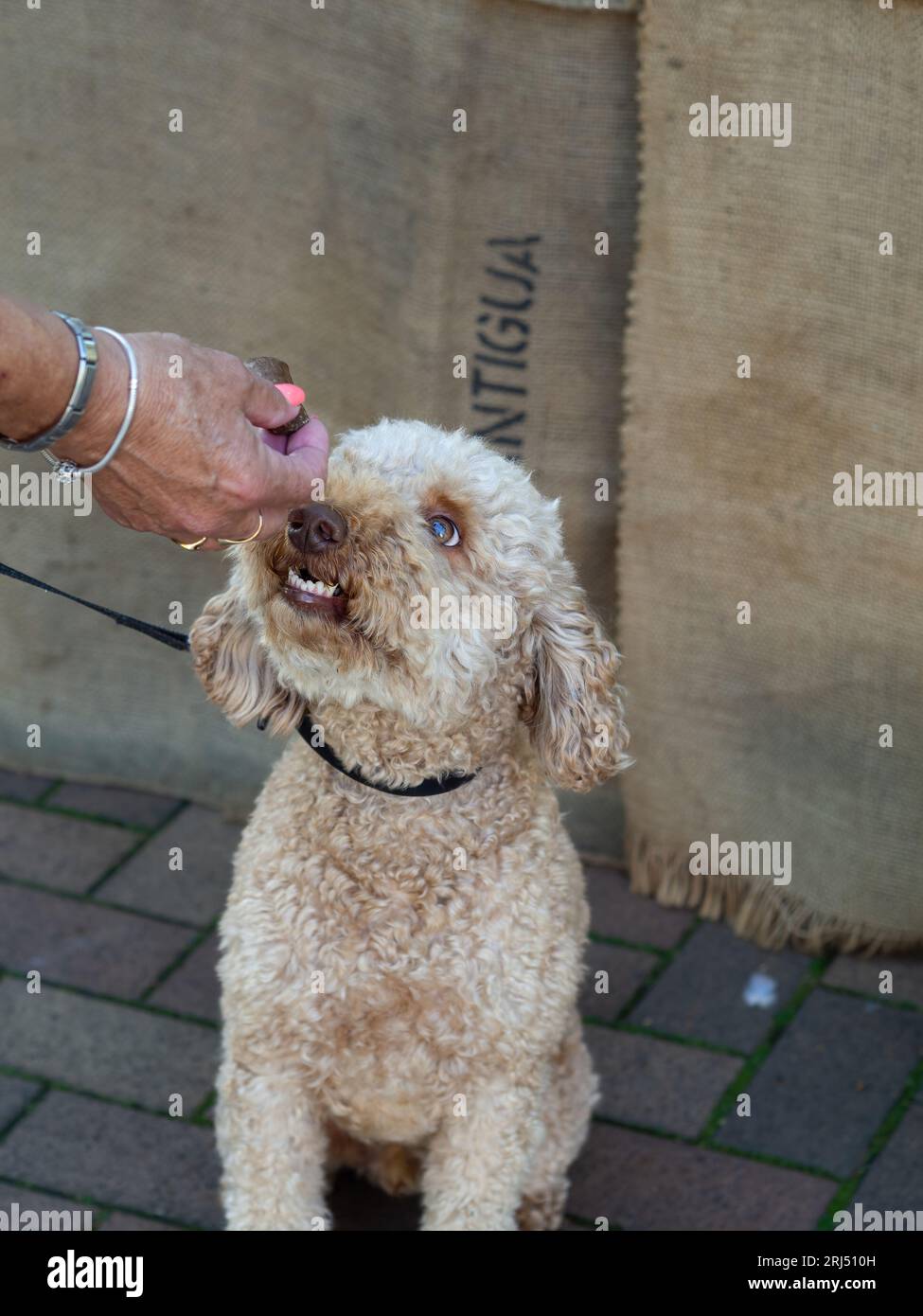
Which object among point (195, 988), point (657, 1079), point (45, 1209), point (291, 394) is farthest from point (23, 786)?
point (291, 394)

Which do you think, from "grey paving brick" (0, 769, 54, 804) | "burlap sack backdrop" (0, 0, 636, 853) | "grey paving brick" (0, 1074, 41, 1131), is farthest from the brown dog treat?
"grey paving brick" (0, 769, 54, 804)

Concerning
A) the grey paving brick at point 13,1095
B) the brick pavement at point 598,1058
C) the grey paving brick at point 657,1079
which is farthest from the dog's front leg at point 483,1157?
the grey paving brick at point 13,1095

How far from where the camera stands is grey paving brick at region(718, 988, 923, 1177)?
3.07m

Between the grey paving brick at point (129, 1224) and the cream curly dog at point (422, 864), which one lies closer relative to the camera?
the cream curly dog at point (422, 864)

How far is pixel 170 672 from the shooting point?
3.98m

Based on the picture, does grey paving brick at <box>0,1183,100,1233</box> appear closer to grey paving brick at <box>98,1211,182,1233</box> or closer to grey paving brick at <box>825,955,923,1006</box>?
grey paving brick at <box>98,1211,182,1233</box>

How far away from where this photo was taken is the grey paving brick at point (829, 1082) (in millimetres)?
3074

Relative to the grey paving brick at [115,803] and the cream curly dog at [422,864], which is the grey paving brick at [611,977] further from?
the grey paving brick at [115,803]

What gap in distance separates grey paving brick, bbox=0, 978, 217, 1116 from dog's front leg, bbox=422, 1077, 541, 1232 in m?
0.76

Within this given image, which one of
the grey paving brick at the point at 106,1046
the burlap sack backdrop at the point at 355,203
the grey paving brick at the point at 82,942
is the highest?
the burlap sack backdrop at the point at 355,203

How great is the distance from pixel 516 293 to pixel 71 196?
107 centimetres

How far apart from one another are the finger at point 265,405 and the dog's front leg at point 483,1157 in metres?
1.10

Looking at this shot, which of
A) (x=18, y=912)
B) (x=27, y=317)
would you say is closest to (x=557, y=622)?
(x=27, y=317)

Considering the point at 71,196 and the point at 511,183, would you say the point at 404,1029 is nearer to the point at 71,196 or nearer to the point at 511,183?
the point at 511,183
